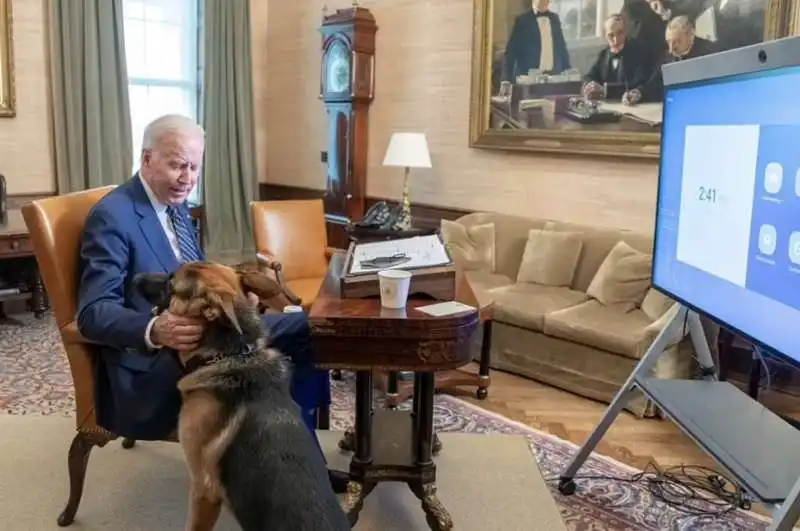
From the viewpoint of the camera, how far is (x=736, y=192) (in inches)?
75.6

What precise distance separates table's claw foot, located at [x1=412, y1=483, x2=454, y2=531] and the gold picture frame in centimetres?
412

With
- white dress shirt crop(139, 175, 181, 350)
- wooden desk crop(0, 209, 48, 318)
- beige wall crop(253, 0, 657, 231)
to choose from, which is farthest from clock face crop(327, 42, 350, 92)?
white dress shirt crop(139, 175, 181, 350)

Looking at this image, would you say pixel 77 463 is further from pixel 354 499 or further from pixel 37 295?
pixel 37 295

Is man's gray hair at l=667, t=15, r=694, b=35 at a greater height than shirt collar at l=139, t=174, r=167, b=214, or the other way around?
man's gray hair at l=667, t=15, r=694, b=35

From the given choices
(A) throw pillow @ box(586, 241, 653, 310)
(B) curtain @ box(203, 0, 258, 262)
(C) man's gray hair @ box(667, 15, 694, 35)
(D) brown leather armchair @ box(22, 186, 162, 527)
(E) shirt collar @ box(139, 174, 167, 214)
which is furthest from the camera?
(B) curtain @ box(203, 0, 258, 262)

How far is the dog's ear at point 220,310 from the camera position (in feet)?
5.97

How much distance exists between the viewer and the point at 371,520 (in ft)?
8.04

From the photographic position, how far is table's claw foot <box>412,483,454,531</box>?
2.26m

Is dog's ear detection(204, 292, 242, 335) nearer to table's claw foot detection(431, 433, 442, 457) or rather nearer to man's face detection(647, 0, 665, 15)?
table's claw foot detection(431, 433, 442, 457)

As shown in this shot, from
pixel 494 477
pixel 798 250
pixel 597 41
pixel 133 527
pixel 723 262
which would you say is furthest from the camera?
pixel 597 41

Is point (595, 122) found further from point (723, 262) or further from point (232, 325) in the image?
point (232, 325)

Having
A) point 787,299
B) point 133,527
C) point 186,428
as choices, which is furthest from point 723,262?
point 133,527

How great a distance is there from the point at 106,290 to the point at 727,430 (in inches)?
67.4

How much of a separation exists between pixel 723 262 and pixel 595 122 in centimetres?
250
